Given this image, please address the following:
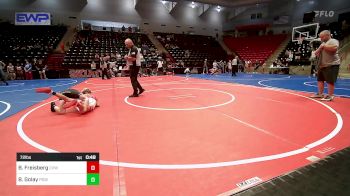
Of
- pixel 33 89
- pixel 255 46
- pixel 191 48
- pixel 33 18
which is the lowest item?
pixel 33 89

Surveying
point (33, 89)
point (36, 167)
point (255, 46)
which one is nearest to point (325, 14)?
point (255, 46)

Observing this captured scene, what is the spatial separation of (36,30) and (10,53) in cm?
495

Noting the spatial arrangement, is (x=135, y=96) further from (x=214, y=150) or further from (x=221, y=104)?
(x=214, y=150)

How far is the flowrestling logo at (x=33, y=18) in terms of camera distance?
20.5m

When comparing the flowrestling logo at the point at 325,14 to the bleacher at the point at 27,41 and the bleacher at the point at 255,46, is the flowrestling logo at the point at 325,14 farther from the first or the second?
the bleacher at the point at 27,41

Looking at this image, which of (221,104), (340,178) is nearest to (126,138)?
(340,178)

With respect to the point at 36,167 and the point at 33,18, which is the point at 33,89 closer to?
the point at 36,167

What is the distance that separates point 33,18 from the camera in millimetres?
20672

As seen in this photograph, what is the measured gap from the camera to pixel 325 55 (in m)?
5.38

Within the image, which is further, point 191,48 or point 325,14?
point 191,48

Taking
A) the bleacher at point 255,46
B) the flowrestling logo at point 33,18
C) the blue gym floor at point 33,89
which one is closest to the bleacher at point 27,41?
the flowrestling logo at point 33,18

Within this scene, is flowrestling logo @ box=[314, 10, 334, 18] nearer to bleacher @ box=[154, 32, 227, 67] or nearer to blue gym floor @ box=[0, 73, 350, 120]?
bleacher @ box=[154, 32, 227, 67]

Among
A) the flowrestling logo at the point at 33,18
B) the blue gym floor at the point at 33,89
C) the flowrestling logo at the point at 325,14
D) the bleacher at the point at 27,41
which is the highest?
the flowrestling logo at the point at 325,14

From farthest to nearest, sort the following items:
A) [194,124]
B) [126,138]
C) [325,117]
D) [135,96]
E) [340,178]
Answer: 1. [135,96]
2. [325,117]
3. [194,124]
4. [126,138]
5. [340,178]
